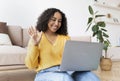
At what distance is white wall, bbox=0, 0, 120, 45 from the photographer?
3.84 metres

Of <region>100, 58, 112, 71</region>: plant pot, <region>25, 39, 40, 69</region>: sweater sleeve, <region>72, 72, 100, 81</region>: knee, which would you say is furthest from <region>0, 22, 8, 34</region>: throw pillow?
<region>72, 72, 100, 81</region>: knee

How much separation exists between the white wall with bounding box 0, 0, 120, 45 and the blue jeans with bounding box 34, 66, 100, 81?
8.67 feet

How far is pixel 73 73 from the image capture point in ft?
4.51

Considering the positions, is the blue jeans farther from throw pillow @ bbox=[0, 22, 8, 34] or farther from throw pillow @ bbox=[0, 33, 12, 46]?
throw pillow @ bbox=[0, 22, 8, 34]

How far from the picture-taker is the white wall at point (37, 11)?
384cm

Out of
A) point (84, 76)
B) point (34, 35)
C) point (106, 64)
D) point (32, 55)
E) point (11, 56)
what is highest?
point (34, 35)

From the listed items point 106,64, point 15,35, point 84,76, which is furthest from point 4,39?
point 84,76

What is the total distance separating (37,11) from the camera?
4.13 metres

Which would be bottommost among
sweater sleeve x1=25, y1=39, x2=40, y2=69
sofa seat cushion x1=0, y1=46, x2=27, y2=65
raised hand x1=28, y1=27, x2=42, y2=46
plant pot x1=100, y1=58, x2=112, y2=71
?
plant pot x1=100, y1=58, x2=112, y2=71

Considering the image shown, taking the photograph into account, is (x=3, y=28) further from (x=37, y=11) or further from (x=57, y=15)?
(x=57, y=15)

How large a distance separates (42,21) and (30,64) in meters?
0.32

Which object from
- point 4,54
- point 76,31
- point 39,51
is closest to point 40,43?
point 39,51

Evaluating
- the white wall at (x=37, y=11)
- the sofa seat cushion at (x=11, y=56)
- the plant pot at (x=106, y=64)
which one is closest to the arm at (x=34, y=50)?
the sofa seat cushion at (x=11, y=56)

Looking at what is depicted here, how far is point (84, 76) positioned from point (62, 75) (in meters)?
0.16
